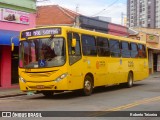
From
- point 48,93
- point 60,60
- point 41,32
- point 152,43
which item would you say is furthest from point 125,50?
point 152,43

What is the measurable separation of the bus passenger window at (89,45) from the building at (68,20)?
12156mm

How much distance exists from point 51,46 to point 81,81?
7.36ft

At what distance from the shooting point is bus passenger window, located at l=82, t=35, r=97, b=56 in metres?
18.3

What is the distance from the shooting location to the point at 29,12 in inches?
995

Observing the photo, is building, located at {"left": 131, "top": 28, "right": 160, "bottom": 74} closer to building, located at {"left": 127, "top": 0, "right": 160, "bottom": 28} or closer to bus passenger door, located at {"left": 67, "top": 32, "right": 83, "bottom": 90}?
bus passenger door, located at {"left": 67, "top": 32, "right": 83, "bottom": 90}

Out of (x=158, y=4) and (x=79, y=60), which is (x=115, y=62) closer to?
(x=79, y=60)

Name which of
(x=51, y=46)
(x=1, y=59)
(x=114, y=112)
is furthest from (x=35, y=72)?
(x=1, y=59)

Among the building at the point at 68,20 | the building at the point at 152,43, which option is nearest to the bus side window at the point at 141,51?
the building at the point at 68,20

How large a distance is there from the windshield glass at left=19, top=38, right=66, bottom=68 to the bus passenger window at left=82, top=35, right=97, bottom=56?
180 cm

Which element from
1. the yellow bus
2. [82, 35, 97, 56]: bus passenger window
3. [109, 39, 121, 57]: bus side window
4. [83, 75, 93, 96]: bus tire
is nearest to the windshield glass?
the yellow bus

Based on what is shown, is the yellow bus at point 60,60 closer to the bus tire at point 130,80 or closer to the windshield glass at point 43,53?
the windshield glass at point 43,53

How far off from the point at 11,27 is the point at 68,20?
9902 millimetres

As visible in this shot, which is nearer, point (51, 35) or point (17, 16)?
point (51, 35)

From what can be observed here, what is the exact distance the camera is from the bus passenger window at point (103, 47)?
1992cm
